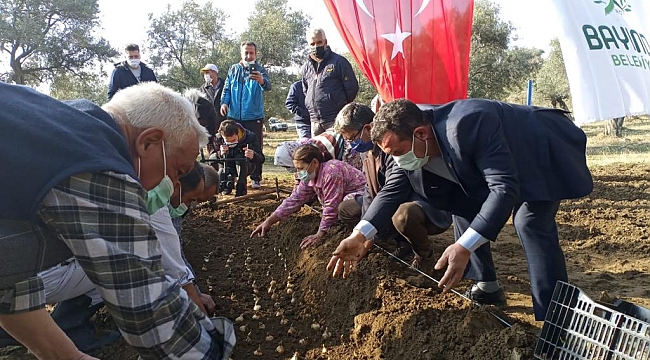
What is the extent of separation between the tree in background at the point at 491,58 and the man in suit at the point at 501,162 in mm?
19791

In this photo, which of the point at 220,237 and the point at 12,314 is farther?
the point at 220,237

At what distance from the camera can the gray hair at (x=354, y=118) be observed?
13.0 feet

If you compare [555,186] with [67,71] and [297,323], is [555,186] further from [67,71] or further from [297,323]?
[67,71]

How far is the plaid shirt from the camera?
136 centimetres

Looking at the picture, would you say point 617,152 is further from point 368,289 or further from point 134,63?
point 368,289

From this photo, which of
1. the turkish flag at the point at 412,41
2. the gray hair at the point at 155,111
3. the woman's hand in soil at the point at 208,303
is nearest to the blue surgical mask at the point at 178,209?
the woman's hand in soil at the point at 208,303

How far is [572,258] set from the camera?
4.62 m

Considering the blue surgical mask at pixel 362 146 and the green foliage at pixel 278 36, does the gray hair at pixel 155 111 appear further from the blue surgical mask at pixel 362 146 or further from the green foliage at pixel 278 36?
the green foliage at pixel 278 36

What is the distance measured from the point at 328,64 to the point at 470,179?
3.51 m

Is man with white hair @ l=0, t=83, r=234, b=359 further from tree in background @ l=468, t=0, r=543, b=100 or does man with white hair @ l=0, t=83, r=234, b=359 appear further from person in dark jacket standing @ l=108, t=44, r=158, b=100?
tree in background @ l=468, t=0, r=543, b=100

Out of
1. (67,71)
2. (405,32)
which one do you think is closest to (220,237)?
(405,32)

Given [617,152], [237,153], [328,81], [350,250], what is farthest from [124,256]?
[617,152]

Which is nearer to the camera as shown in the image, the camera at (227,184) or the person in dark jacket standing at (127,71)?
the person in dark jacket standing at (127,71)

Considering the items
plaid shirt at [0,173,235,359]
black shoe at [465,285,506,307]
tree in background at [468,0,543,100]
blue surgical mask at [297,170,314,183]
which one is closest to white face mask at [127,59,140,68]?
blue surgical mask at [297,170,314,183]
